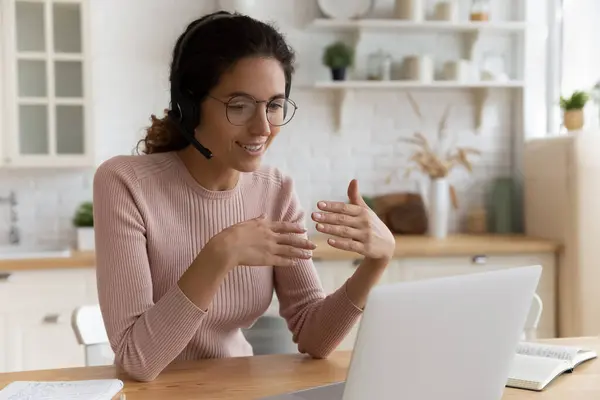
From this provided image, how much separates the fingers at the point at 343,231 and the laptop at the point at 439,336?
1.16 feet

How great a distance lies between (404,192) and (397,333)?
9.48ft

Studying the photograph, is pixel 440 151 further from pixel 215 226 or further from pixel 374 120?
pixel 215 226

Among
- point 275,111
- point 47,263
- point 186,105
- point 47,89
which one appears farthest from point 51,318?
point 275,111

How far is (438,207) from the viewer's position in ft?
12.1

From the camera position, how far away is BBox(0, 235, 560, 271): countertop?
3.08 metres

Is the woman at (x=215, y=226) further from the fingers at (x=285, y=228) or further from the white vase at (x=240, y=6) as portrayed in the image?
the white vase at (x=240, y=6)

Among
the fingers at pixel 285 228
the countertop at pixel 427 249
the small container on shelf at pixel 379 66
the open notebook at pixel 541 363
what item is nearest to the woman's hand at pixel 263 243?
the fingers at pixel 285 228

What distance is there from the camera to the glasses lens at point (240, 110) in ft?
5.07

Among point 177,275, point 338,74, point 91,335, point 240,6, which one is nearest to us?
point 177,275

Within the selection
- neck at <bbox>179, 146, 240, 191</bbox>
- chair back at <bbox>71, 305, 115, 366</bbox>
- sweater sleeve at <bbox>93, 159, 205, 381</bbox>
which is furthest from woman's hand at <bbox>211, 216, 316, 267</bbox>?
chair back at <bbox>71, 305, 115, 366</bbox>

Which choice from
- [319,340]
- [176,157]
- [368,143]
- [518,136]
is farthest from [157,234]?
[518,136]

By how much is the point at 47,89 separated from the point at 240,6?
949 mm

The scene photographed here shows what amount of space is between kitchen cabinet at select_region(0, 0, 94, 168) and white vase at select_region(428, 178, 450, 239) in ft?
5.23

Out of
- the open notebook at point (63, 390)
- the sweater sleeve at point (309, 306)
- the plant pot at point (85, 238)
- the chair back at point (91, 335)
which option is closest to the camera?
the open notebook at point (63, 390)
